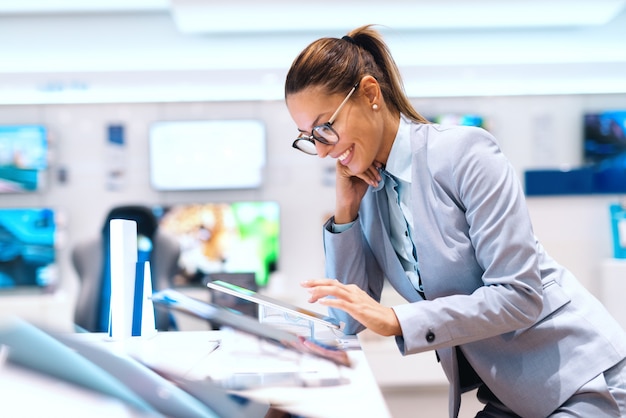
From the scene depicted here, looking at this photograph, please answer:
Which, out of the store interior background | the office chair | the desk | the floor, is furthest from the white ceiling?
the desk

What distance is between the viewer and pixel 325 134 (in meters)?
1.33

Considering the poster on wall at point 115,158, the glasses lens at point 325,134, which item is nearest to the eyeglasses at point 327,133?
the glasses lens at point 325,134

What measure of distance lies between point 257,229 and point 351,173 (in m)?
2.98

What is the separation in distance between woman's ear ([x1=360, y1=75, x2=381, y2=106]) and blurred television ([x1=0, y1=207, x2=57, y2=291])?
3634mm

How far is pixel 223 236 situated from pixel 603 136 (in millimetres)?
2972

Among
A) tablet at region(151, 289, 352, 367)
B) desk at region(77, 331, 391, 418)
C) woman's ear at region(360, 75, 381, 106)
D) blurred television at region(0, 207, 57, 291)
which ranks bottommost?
blurred television at region(0, 207, 57, 291)

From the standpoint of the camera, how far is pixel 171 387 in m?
0.80

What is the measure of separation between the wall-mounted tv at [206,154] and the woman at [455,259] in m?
2.99

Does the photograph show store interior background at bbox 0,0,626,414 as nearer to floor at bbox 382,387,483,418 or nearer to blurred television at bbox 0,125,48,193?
blurred television at bbox 0,125,48,193

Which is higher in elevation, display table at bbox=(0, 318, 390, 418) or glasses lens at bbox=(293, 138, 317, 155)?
glasses lens at bbox=(293, 138, 317, 155)

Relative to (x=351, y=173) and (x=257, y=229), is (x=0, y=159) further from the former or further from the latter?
(x=351, y=173)

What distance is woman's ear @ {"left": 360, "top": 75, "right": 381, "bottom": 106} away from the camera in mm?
1346

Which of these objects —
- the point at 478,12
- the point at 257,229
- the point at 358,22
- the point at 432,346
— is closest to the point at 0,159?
the point at 257,229

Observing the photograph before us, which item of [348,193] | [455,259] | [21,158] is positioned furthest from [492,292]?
[21,158]
